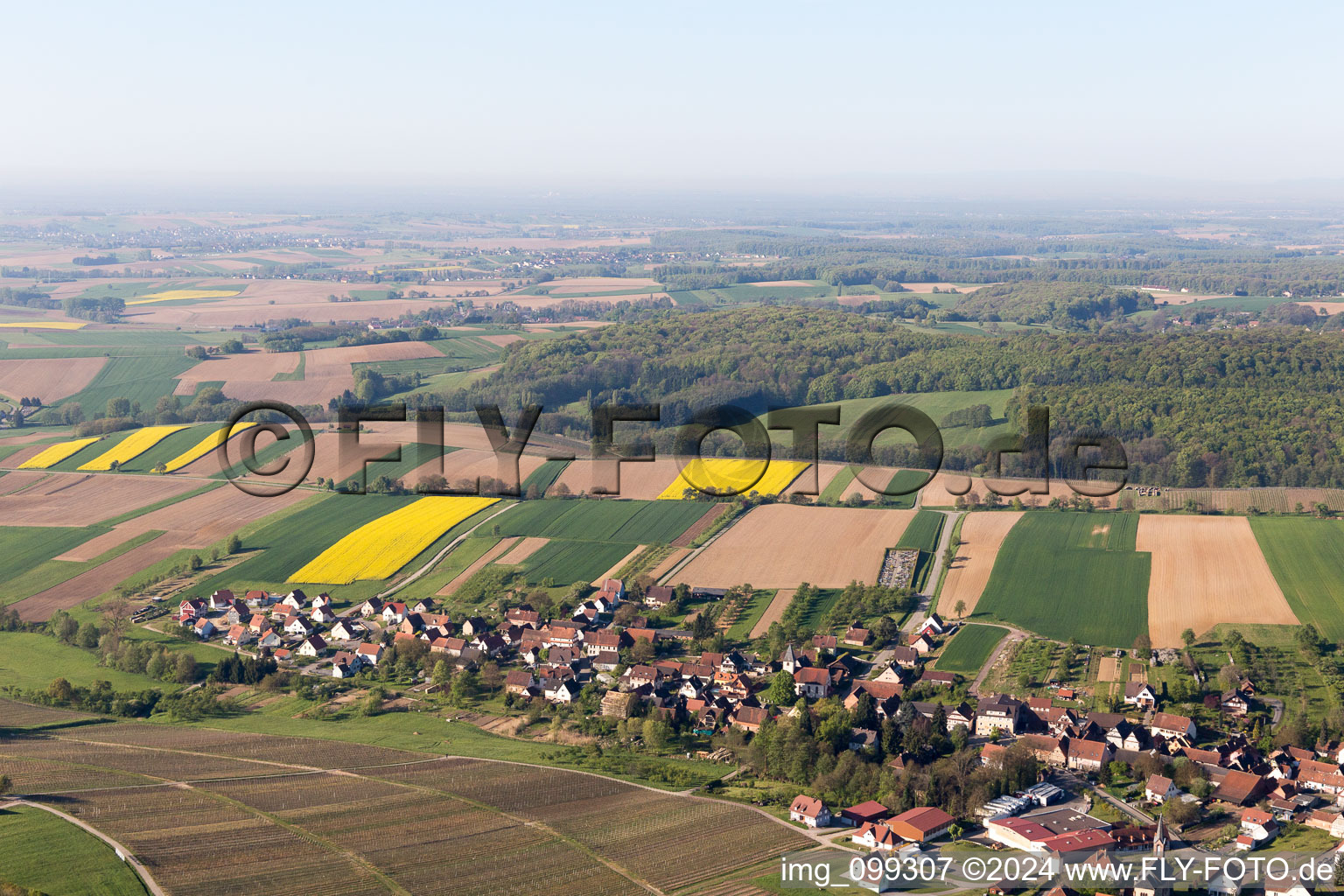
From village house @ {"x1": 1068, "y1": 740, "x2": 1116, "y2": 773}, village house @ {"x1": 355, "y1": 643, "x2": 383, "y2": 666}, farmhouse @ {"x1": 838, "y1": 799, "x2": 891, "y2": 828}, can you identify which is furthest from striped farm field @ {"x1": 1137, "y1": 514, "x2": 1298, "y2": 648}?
village house @ {"x1": 355, "y1": 643, "x2": 383, "y2": 666}

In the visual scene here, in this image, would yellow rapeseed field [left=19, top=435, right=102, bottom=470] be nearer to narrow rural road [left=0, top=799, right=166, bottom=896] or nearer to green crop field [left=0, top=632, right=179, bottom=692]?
green crop field [left=0, top=632, right=179, bottom=692]

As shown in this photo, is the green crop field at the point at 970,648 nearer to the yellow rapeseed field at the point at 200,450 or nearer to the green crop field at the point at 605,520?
the green crop field at the point at 605,520

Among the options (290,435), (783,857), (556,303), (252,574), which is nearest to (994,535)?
(783,857)

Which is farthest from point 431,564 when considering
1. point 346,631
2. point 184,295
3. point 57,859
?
point 184,295

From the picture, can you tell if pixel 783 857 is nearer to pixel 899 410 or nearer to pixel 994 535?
pixel 994 535

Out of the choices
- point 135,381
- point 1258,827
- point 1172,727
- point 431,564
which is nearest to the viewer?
point 1258,827

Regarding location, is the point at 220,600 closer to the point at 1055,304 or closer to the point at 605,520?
the point at 605,520

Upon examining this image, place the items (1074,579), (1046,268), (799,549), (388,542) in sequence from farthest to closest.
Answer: (1046,268) < (388,542) < (799,549) < (1074,579)
